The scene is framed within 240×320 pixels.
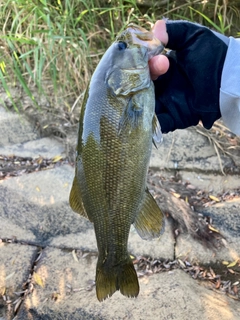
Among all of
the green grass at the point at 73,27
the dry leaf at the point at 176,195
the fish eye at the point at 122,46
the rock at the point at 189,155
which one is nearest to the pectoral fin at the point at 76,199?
the fish eye at the point at 122,46

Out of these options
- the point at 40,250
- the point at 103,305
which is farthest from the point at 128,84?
the point at 40,250

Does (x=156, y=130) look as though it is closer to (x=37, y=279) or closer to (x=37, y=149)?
(x=37, y=279)

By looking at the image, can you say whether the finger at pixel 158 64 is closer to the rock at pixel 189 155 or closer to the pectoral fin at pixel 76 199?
the pectoral fin at pixel 76 199

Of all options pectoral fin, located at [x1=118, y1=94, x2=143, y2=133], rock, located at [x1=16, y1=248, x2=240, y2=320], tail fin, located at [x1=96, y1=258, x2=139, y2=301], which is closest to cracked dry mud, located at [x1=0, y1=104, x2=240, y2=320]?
rock, located at [x1=16, y1=248, x2=240, y2=320]

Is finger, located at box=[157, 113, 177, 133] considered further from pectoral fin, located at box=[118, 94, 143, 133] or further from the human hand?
pectoral fin, located at box=[118, 94, 143, 133]

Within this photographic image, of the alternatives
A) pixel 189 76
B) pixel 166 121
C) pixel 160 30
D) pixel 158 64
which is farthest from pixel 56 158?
pixel 158 64

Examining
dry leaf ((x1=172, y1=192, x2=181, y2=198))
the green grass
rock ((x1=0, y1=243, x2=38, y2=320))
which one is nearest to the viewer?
rock ((x1=0, y1=243, x2=38, y2=320))
